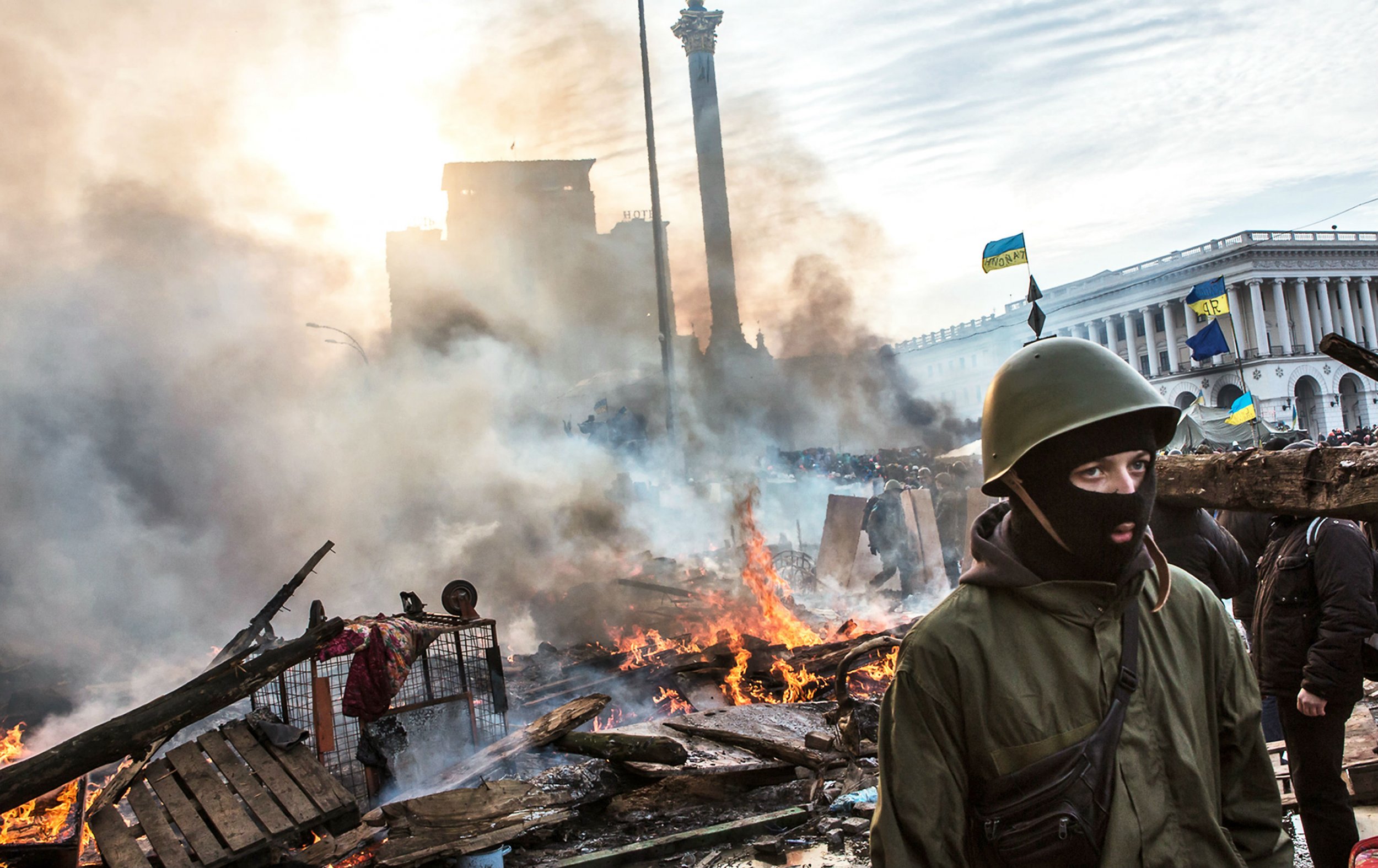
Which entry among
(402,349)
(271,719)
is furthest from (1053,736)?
(402,349)

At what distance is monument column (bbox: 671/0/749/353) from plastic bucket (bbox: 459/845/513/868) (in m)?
29.4

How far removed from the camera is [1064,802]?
144cm

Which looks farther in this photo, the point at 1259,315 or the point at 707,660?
the point at 1259,315

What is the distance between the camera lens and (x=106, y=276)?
1398 centimetres

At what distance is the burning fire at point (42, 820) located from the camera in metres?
4.50

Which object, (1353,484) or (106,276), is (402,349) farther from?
(1353,484)

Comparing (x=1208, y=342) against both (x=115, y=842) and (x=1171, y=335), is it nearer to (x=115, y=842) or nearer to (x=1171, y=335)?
(x=115, y=842)

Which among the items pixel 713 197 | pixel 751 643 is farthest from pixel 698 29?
pixel 751 643

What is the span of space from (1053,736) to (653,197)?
68.7ft

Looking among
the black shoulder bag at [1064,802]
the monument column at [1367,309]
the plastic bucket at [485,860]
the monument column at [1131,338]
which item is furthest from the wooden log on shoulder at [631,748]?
the monument column at [1367,309]

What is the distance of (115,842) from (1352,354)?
5.97 m

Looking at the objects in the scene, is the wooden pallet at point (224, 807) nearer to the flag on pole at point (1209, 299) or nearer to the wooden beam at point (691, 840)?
the wooden beam at point (691, 840)

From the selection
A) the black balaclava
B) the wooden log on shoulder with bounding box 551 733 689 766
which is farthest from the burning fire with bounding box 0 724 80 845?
the black balaclava

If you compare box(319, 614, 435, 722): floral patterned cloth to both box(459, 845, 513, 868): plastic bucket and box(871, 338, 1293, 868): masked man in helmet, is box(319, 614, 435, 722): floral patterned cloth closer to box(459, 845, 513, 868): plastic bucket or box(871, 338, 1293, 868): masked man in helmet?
box(459, 845, 513, 868): plastic bucket
